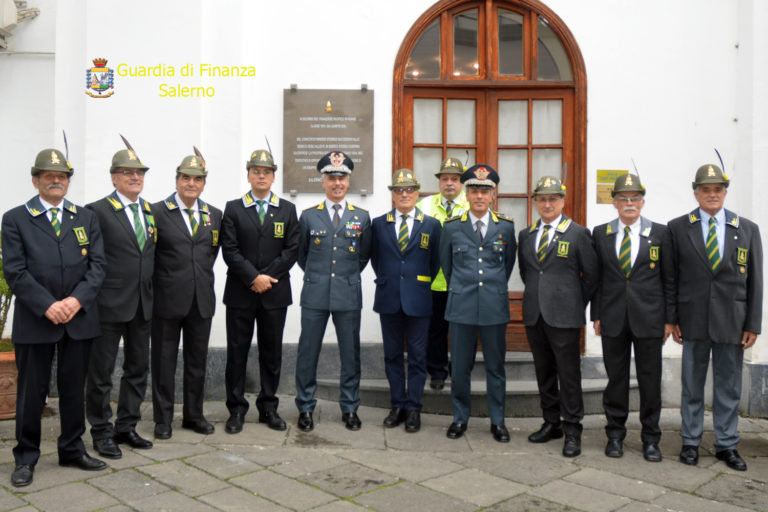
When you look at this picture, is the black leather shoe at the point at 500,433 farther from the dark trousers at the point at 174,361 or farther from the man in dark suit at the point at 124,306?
the man in dark suit at the point at 124,306

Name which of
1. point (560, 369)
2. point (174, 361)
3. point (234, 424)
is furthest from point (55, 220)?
point (560, 369)

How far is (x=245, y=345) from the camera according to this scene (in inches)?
207

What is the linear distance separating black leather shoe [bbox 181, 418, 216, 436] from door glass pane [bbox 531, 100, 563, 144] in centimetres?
400

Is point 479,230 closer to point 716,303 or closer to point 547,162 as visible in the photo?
point 716,303

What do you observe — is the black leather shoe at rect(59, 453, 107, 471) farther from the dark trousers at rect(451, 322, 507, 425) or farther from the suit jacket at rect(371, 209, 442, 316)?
the dark trousers at rect(451, 322, 507, 425)

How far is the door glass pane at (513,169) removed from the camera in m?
6.75

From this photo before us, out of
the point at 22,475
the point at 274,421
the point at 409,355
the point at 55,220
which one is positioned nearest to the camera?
the point at 22,475

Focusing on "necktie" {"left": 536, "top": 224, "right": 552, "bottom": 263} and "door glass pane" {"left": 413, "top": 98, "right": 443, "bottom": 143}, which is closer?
"necktie" {"left": 536, "top": 224, "right": 552, "bottom": 263}

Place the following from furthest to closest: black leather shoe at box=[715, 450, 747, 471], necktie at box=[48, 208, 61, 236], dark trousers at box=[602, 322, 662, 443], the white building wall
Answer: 1. the white building wall
2. dark trousers at box=[602, 322, 662, 443]
3. black leather shoe at box=[715, 450, 747, 471]
4. necktie at box=[48, 208, 61, 236]

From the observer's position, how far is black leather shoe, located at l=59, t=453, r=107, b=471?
4.22 meters

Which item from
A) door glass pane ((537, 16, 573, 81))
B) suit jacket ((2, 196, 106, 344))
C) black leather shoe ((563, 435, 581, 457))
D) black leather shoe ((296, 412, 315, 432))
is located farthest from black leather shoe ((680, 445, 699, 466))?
suit jacket ((2, 196, 106, 344))

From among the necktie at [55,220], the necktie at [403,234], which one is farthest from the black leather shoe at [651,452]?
the necktie at [55,220]

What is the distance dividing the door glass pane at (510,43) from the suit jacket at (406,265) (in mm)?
2151

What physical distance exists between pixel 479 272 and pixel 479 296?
18 cm
